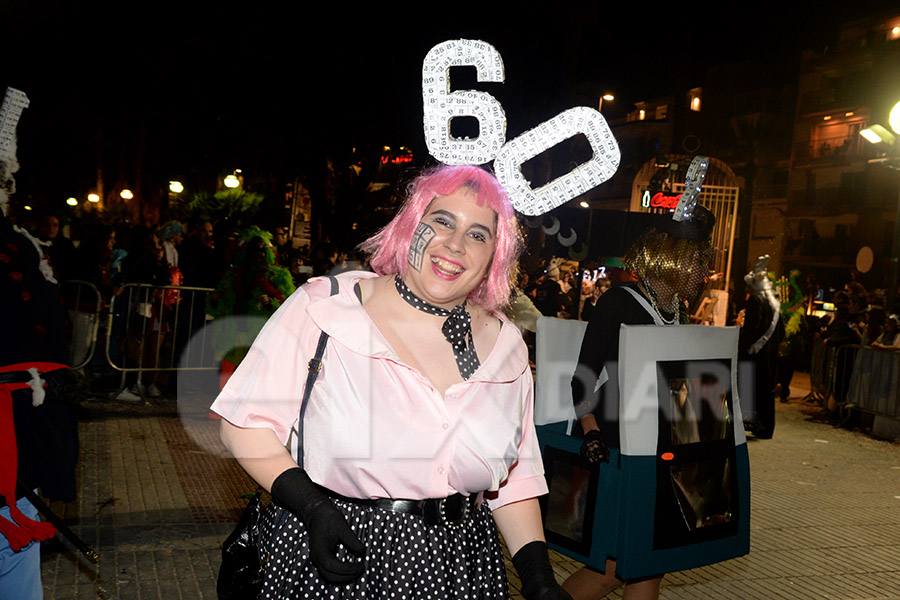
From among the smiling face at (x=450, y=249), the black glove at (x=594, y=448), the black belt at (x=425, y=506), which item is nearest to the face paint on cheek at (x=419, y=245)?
the smiling face at (x=450, y=249)

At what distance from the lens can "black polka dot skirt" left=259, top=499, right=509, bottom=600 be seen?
184cm

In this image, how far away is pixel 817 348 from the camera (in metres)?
12.6

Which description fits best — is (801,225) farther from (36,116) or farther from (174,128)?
(36,116)

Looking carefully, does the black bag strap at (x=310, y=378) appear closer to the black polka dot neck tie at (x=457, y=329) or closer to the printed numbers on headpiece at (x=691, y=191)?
the black polka dot neck tie at (x=457, y=329)

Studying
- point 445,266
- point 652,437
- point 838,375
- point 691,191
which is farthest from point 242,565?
point 838,375

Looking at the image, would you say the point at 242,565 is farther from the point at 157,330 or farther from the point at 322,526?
the point at 157,330

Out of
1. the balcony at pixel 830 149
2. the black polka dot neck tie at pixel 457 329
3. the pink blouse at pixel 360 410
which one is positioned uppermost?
the balcony at pixel 830 149

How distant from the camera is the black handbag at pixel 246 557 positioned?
75.9 inches

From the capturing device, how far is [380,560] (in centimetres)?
185

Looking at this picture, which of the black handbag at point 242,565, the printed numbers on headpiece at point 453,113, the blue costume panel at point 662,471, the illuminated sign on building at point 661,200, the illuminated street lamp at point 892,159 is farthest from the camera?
the illuminated sign on building at point 661,200

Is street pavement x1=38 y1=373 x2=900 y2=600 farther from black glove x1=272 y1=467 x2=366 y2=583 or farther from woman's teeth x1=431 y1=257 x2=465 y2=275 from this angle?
woman's teeth x1=431 y1=257 x2=465 y2=275

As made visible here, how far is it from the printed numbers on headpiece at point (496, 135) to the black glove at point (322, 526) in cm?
105

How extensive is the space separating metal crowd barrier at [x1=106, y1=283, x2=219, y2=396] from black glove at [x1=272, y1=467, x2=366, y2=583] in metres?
7.03

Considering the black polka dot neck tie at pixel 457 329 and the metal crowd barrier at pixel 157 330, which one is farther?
the metal crowd barrier at pixel 157 330
